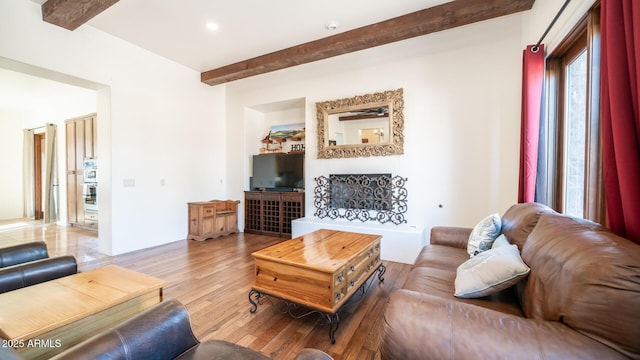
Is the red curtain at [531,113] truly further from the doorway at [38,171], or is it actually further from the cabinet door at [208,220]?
the doorway at [38,171]

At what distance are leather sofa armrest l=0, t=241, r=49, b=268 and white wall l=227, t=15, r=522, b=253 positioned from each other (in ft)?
11.7

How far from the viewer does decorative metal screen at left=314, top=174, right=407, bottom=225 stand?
12.8 ft

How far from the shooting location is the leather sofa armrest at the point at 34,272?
5.20 feet

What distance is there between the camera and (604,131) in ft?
4.23

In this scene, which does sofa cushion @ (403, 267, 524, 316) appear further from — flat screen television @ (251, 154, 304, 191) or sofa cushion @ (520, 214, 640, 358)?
flat screen television @ (251, 154, 304, 191)

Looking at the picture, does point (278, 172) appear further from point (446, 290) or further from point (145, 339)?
point (145, 339)

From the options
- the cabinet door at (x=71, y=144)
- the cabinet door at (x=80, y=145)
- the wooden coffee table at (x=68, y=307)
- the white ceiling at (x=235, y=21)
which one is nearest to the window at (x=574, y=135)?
the white ceiling at (x=235, y=21)

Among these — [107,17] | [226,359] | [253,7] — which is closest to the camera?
[226,359]

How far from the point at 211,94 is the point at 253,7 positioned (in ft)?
8.84

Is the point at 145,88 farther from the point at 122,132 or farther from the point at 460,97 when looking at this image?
the point at 460,97

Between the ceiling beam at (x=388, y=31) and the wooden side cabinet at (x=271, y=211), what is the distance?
89.4 inches

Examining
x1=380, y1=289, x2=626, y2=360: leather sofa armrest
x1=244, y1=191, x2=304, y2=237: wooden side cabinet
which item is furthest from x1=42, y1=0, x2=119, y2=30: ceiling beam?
x1=380, y1=289, x2=626, y2=360: leather sofa armrest

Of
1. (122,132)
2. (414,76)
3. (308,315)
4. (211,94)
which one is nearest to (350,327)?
(308,315)

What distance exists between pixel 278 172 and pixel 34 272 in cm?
365
